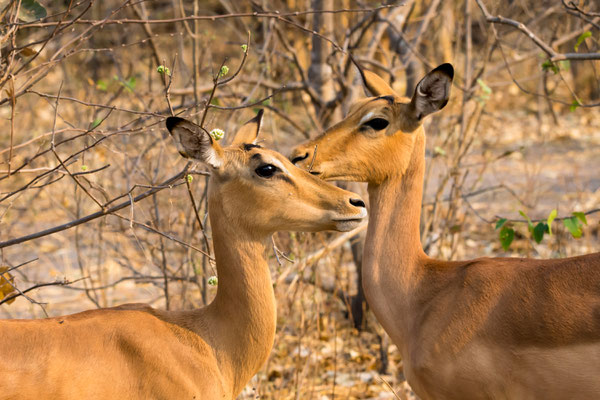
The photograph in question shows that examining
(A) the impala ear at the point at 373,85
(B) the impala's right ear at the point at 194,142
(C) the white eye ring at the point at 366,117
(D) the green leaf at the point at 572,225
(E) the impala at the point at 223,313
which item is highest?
(A) the impala ear at the point at 373,85

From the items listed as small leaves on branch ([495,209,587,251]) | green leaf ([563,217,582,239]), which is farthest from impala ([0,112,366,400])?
green leaf ([563,217,582,239])

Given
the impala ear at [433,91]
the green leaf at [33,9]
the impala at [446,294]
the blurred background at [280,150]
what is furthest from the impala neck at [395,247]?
the green leaf at [33,9]

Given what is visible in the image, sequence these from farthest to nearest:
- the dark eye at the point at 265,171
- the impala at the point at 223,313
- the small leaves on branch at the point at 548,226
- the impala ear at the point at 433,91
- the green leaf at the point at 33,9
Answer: the small leaves on branch at the point at 548,226, the impala ear at the point at 433,91, the green leaf at the point at 33,9, the dark eye at the point at 265,171, the impala at the point at 223,313

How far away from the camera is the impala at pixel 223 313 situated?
11.3 feet

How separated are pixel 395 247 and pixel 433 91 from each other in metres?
0.90

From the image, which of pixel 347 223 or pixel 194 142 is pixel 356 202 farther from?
pixel 194 142

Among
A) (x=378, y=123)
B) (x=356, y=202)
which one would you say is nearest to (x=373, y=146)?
(x=378, y=123)

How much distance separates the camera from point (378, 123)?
14.8 feet

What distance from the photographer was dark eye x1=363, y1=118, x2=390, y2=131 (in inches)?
177

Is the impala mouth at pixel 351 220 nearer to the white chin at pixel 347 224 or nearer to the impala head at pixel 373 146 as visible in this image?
the white chin at pixel 347 224

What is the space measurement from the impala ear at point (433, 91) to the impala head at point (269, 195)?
0.93m

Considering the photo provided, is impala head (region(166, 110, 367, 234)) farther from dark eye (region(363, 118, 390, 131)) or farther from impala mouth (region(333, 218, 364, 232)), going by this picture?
dark eye (region(363, 118, 390, 131))

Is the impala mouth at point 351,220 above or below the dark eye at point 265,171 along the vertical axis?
below

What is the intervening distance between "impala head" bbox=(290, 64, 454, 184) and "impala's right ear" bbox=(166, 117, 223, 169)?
84 cm
